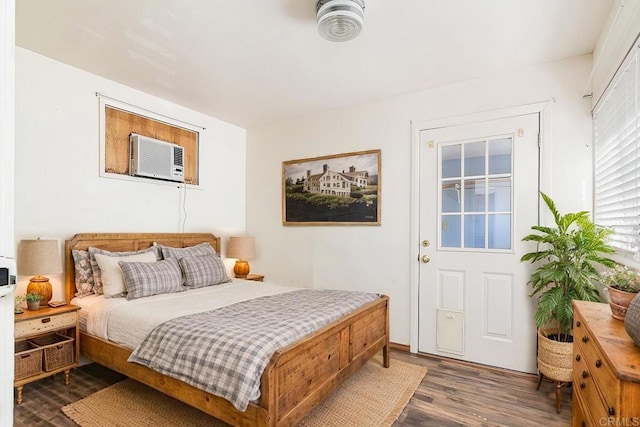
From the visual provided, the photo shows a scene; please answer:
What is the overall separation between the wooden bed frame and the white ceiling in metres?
1.57

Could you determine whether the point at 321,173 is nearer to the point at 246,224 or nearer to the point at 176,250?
the point at 246,224

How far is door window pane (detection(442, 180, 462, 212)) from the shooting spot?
3225 millimetres

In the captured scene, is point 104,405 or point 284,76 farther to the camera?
point 284,76

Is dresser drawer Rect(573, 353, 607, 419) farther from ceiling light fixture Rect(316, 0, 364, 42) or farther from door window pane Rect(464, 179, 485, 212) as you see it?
ceiling light fixture Rect(316, 0, 364, 42)

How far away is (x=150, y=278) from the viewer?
2.87m

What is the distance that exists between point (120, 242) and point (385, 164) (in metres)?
2.70

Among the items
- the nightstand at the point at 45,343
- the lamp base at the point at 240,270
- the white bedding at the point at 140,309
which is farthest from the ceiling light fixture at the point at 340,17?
the lamp base at the point at 240,270

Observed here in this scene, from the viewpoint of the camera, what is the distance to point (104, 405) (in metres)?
2.34

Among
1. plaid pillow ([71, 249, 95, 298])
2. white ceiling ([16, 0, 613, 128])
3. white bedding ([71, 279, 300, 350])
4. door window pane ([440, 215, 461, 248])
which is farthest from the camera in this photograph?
door window pane ([440, 215, 461, 248])

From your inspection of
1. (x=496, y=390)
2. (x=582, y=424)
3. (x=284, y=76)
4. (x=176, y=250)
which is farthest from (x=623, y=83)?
(x=176, y=250)

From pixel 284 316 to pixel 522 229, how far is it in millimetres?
2126

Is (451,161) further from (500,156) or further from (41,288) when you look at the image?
(41,288)

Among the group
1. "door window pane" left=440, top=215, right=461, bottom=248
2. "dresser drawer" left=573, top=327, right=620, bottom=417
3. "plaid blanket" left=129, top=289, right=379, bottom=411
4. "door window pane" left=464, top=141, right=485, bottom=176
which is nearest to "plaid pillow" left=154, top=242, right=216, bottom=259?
"plaid blanket" left=129, top=289, right=379, bottom=411

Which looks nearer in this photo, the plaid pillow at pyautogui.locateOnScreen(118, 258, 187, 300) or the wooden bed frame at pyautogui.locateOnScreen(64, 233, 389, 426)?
the wooden bed frame at pyautogui.locateOnScreen(64, 233, 389, 426)
